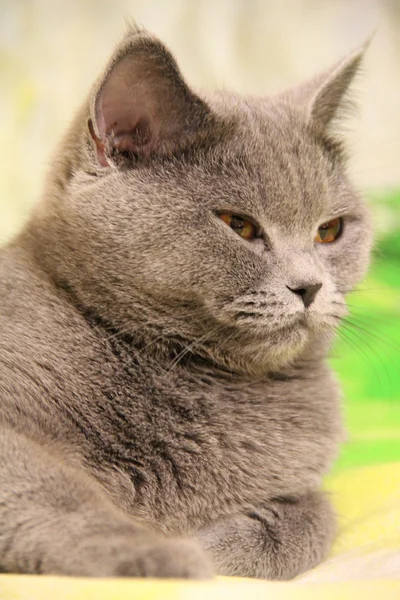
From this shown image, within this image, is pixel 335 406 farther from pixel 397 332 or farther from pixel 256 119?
pixel 397 332

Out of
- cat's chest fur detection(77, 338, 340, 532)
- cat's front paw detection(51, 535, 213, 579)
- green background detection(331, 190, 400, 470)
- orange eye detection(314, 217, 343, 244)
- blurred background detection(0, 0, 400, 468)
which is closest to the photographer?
cat's front paw detection(51, 535, 213, 579)

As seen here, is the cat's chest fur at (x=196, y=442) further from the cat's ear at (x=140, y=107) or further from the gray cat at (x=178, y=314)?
the cat's ear at (x=140, y=107)

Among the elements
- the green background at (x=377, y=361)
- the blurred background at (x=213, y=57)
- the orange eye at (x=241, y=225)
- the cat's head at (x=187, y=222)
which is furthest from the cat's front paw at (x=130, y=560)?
the blurred background at (x=213, y=57)

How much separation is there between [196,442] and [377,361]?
1191 mm

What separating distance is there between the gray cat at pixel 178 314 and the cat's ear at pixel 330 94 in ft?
0.35

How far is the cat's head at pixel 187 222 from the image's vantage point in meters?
→ 1.25

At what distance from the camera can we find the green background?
71.9 inches

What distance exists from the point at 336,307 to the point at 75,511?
0.53 m

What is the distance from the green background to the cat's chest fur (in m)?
0.23

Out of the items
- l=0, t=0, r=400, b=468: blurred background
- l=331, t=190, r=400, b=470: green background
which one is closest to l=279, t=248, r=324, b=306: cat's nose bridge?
l=331, t=190, r=400, b=470: green background

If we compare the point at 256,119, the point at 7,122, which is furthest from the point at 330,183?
the point at 7,122

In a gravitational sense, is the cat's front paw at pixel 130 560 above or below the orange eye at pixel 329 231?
below

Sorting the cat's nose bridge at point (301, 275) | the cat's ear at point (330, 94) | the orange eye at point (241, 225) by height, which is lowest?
the cat's nose bridge at point (301, 275)

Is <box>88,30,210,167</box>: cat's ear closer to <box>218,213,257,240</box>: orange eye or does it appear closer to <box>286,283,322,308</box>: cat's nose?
<box>218,213,257,240</box>: orange eye
